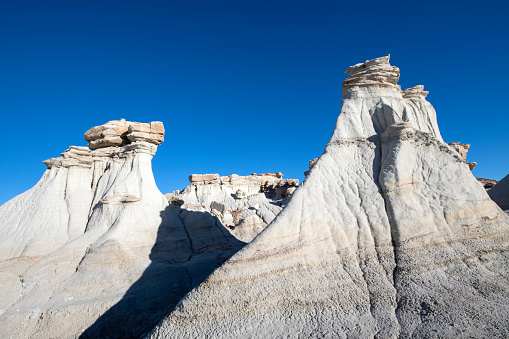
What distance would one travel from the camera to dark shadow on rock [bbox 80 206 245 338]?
8805 mm

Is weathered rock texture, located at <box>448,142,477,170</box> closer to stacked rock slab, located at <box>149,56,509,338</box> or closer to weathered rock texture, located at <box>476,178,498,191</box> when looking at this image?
weathered rock texture, located at <box>476,178,498,191</box>

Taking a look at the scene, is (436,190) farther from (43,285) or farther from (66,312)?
(43,285)

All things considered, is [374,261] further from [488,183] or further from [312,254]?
[488,183]

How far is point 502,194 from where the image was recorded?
58.2ft

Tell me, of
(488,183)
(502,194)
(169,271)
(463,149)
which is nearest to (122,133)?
(169,271)

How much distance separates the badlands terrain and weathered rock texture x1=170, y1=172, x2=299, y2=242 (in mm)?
10626

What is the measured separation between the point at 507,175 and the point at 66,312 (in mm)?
25075

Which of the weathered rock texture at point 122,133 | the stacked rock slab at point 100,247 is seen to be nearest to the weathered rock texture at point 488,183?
the stacked rock slab at point 100,247

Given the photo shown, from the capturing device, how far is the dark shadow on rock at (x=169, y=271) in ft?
28.9

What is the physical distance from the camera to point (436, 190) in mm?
7441

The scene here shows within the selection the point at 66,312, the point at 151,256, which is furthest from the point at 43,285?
the point at 151,256

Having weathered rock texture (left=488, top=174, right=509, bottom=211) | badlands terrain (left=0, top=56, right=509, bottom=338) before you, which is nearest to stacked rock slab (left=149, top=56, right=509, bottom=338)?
badlands terrain (left=0, top=56, right=509, bottom=338)

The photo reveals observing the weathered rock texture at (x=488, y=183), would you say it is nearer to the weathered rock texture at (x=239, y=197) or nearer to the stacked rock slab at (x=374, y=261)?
the weathered rock texture at (x=239, y=197)

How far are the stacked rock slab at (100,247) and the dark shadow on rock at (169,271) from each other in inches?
1.4
